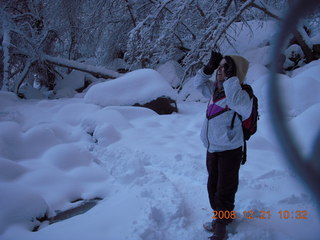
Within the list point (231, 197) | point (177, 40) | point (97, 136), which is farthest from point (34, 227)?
point (177, 40)

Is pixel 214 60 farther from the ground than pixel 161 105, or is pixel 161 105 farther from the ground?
pixel 214 60

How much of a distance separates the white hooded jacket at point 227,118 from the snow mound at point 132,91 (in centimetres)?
491

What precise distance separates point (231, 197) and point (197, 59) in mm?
7207

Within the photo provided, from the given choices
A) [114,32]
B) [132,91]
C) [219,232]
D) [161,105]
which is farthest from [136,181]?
[114,32]

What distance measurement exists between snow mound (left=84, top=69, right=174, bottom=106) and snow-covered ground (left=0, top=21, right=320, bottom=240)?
1312 mm

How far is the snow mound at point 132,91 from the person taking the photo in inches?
281

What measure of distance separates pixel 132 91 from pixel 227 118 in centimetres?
534

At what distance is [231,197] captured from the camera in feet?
7.22

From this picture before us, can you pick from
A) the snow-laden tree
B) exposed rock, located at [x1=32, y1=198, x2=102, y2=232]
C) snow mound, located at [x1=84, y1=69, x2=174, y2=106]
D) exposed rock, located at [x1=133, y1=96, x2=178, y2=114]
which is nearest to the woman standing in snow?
exposed rock, located at [x1=32, y1=198, x2=102, y2=232]

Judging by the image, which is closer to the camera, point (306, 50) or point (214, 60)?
point (214, 60)

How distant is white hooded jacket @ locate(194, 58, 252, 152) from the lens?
1958mm

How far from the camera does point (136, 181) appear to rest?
3227 mm

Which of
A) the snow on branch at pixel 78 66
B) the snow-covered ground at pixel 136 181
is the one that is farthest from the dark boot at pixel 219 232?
the snow on branch at pixel 78 66

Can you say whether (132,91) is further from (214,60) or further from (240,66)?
(240,66)
